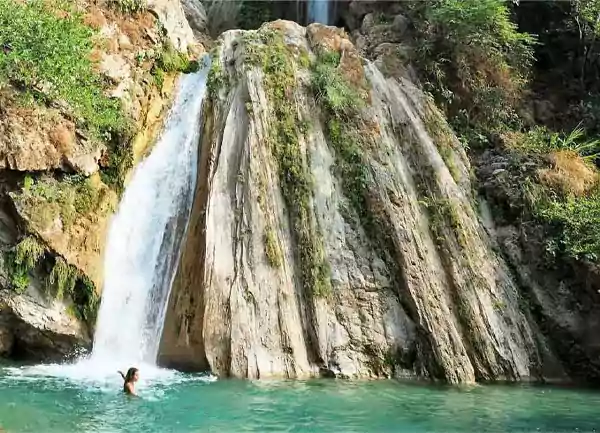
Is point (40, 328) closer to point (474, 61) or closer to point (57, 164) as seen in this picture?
point (57, 164)

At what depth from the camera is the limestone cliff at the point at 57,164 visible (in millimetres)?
13188

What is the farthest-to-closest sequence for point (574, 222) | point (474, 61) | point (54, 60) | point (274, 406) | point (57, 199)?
point (474, 61), point (54, 60), point (574, 222), point (57, 199), point (274, 406)

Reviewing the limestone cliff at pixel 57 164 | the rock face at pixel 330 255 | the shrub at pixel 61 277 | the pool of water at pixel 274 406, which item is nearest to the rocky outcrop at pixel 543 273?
the rock face at pixel 330 255

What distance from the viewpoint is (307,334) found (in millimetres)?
12945

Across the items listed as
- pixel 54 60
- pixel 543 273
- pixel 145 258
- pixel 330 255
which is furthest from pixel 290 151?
pixel 543 273

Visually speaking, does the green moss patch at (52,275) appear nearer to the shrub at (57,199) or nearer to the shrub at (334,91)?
the shrub at (57,199)

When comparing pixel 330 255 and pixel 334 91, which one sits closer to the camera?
pixel 330 255

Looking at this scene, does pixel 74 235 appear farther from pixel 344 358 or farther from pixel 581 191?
pixel 581 191

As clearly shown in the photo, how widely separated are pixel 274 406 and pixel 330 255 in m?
4.73

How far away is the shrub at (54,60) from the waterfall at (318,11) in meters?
12.1

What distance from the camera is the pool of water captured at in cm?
858

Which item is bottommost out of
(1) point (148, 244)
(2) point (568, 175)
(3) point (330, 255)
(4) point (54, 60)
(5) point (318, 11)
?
(3) point (330, 255)

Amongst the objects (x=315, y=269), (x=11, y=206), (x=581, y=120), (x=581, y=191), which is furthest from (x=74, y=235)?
(x=581, y=120)

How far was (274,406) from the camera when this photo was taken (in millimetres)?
9727
